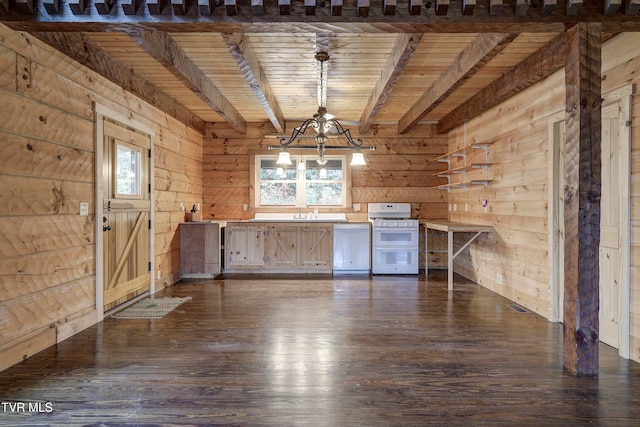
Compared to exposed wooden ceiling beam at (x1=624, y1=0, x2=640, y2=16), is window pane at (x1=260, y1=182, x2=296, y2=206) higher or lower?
lower

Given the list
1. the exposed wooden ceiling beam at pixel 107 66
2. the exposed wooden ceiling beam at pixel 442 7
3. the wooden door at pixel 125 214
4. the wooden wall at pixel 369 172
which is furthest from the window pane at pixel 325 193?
the exposed wooden ceiling beam at pixel 442 7

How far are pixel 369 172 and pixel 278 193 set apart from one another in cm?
164

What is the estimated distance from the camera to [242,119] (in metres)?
6.29

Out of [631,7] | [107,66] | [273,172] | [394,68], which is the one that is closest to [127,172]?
[107,66]

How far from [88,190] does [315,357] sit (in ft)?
8.18

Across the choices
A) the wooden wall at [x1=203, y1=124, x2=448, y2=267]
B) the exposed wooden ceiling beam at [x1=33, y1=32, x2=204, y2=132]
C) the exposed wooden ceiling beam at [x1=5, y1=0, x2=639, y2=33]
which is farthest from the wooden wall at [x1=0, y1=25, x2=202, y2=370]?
the wooden wall at [x1=203, y1=124, x2=448, y2=267]

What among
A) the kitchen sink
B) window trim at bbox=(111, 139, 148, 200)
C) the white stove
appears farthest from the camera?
the kitchen sink

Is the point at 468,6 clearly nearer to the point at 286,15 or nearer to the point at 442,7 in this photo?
the point at 442,7

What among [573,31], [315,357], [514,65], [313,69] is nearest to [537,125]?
[514,65]

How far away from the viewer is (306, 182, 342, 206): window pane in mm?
6641

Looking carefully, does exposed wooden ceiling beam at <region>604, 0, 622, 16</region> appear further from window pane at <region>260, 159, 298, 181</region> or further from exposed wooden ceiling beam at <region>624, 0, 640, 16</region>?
window pane at <region>260, 159, 298, 181</region>

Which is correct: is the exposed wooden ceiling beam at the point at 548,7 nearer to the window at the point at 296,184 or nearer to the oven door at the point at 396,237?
the oven door at the point at 396,237

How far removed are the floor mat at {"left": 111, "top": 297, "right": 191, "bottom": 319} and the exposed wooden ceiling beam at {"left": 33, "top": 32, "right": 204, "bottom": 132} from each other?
2.28 meters

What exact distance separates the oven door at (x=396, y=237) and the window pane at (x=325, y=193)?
1061mm
